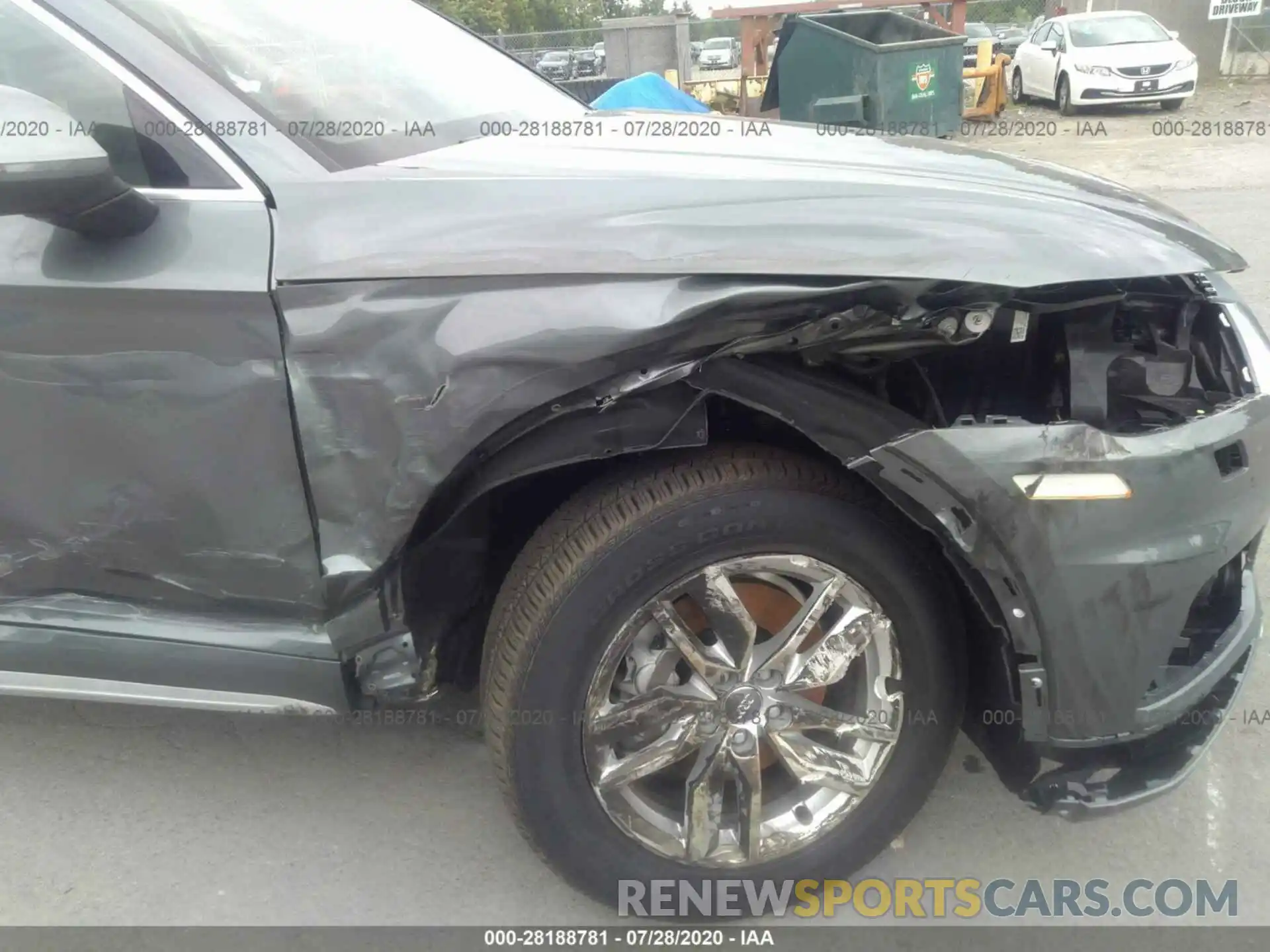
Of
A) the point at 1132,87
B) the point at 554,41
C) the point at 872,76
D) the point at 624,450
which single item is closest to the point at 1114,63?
the point at 1132,87

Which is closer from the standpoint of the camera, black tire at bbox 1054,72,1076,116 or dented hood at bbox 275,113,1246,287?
dented hood at bbox 275,113,1246,287

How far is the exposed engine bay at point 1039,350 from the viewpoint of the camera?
1670mm

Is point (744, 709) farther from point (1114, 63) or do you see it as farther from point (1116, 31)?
point (1116, 31)

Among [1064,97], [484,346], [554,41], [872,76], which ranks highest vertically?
[554,41]

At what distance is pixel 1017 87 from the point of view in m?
17.4

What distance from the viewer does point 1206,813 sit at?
2.29 meters

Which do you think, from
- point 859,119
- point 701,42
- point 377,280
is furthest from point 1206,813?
point 701,42

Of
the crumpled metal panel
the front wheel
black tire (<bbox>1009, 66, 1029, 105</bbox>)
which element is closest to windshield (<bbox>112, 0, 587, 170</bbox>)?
the crumpled metal panel

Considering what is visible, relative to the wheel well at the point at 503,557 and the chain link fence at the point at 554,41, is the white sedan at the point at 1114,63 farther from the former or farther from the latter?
the wheel well at the point at 503,557

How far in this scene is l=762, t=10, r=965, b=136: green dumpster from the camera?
37.3 feet

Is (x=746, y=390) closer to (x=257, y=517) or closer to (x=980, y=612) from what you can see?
(x=980, y=612)

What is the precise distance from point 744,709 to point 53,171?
5.08ft

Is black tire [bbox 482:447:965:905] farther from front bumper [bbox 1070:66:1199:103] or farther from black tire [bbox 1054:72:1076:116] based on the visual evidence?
black tire [bbox 1054:72:1076:116]

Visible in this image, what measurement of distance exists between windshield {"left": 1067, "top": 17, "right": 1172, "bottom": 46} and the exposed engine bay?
15.3 m
